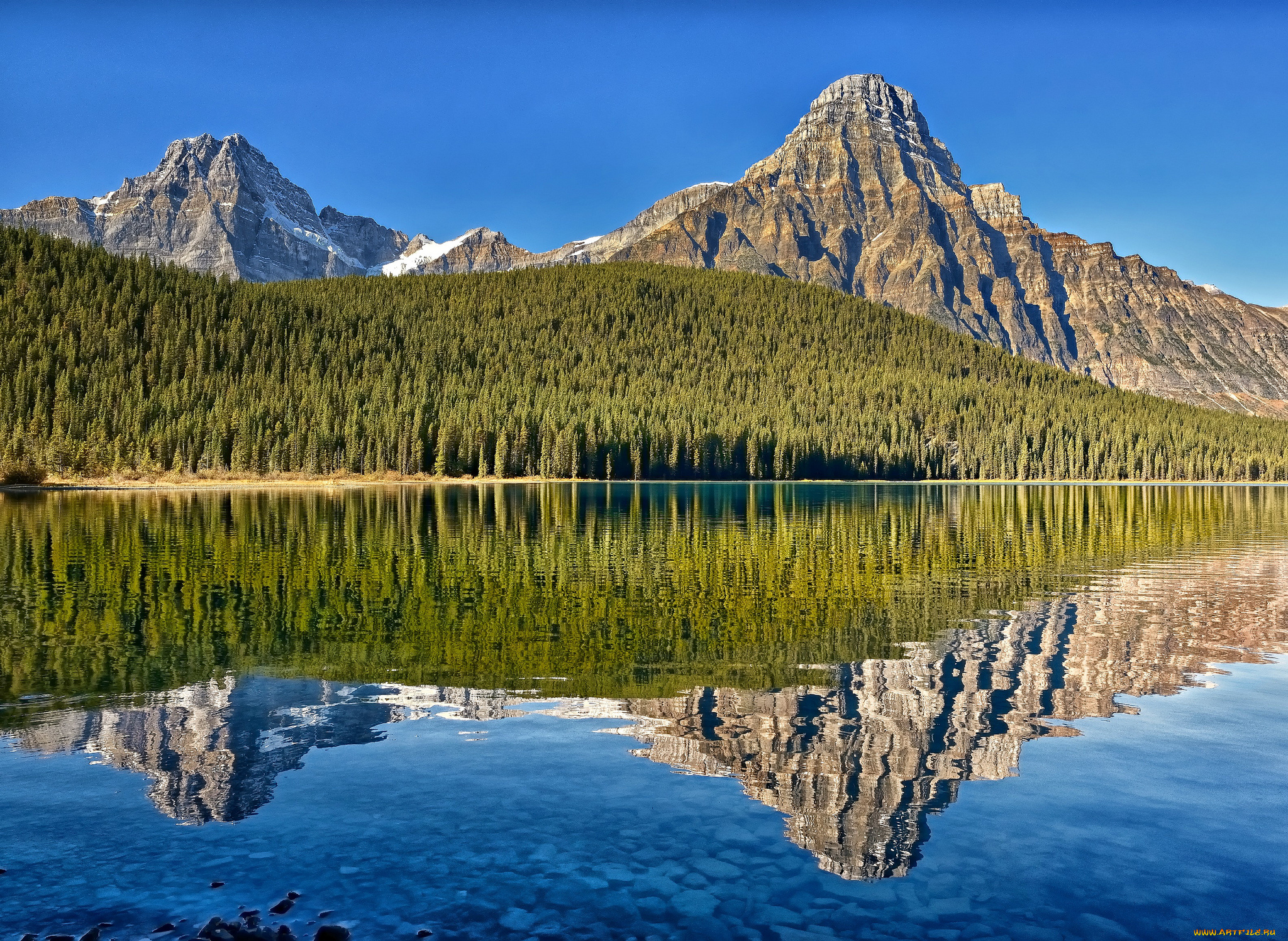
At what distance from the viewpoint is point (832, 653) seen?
24500 millimetres

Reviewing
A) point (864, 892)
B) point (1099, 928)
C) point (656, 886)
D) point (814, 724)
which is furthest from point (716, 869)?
point (814, 724)

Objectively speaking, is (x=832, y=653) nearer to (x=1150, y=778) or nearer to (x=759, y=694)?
(x=759, y=694)

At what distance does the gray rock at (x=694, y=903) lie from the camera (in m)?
11.0

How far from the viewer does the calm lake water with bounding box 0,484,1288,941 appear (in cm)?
1136

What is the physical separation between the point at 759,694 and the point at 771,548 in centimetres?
3148

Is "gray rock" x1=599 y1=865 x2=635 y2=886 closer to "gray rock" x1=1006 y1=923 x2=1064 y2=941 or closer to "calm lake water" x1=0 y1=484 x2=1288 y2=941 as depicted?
"calm lake water" x1=0 y1=484 x2=1288 y2=941

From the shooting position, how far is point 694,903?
1122 cm

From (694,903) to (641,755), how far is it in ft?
17.2

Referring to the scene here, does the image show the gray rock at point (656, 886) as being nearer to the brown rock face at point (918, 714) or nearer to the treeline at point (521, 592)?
the brown rock face at point (918, 714)

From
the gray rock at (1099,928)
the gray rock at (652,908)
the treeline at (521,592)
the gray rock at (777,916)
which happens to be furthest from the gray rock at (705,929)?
the treeline at (521,592)

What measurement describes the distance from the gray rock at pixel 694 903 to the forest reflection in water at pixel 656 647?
1.88 metres

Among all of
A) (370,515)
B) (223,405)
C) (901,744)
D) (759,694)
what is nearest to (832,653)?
(759,694)

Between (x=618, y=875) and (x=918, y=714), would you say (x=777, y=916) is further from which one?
(x=918, y=714)

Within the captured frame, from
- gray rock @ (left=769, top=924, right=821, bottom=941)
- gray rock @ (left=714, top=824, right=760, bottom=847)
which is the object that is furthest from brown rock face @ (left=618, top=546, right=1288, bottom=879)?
gray rock @ (left=769, top=924, right=821, bottom=941)
